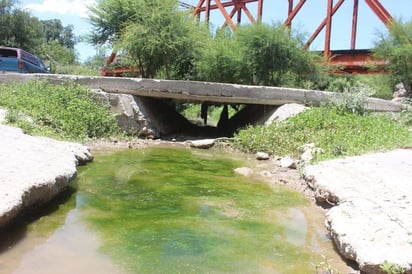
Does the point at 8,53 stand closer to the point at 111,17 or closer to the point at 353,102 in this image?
the point at 111,17

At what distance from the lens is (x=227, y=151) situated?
10.4 meters

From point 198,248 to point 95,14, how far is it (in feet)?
57.6

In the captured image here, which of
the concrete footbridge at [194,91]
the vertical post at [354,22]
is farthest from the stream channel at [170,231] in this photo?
the vertical post at [354,22]

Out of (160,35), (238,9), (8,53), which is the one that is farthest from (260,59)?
(238,9)

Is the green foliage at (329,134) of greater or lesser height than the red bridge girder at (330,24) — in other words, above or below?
below

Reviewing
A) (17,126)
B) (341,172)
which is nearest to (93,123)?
(17,126)

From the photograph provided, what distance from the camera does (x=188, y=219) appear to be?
474cm

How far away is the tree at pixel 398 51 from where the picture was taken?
15.3 m

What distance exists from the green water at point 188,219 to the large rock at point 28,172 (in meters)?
0.40

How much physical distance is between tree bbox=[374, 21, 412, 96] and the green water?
10.4m

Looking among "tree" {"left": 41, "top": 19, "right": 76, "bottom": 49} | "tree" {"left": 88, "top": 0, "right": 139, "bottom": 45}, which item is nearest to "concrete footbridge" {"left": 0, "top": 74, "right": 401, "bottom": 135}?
"tree" {"left": 88, "top": 0, "right": 139, "bottom": 45}

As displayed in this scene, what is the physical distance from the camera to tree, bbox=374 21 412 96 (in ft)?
50.2

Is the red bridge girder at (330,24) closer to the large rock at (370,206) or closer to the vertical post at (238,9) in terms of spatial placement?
the vertical post at (238,9)

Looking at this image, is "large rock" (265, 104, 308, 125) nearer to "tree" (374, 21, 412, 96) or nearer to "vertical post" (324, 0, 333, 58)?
"tree" (374, 21, 412, 96)
